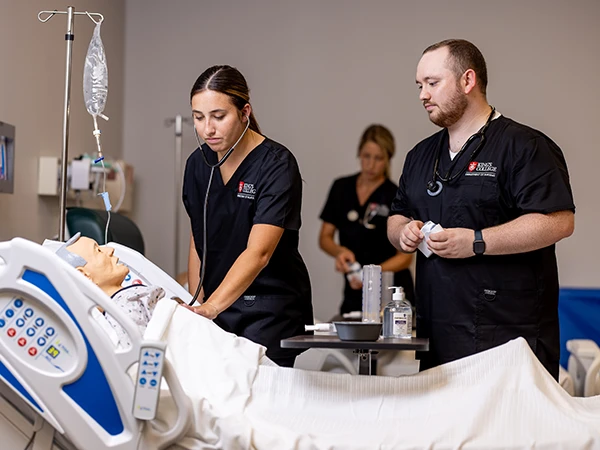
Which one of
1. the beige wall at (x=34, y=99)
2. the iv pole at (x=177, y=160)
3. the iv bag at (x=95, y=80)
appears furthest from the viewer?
the iv pole at (x=177, y=160)

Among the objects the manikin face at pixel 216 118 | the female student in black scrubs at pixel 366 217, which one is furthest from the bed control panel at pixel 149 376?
the female student in black scrubs at pixel 366 217

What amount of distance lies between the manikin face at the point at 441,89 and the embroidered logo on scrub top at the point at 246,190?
0.56 m

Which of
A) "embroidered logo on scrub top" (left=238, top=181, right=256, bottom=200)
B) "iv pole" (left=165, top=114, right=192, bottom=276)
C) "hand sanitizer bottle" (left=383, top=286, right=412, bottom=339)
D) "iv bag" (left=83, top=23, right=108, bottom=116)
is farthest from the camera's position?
"iv pole" (left=165, top=114, right=192, bottom=276)

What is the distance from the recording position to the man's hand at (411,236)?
2215 mm

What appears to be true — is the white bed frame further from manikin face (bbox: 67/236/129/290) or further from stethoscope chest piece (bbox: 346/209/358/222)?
stethoscope chest piece (bbox: 346/209/358/222)

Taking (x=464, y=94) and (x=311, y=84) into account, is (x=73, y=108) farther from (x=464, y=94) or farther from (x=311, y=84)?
(x=464, y=94)

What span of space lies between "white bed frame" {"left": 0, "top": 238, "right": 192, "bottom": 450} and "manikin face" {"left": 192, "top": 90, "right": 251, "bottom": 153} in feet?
2.32

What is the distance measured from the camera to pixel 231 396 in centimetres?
193

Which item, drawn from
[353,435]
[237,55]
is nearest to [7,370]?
[353,435]

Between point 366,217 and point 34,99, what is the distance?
1.65 metres

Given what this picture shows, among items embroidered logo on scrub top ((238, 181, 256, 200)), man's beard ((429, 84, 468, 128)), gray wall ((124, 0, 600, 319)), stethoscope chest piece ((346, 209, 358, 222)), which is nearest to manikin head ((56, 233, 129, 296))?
embroidered logo on scrub top ((238, 181, 256, 200))

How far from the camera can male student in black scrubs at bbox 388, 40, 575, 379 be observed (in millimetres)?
2137

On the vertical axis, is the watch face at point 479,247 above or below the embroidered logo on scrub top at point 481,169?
below

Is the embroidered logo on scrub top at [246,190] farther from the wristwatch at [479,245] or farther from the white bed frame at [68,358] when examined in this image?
the white bed frame at [68,358]
